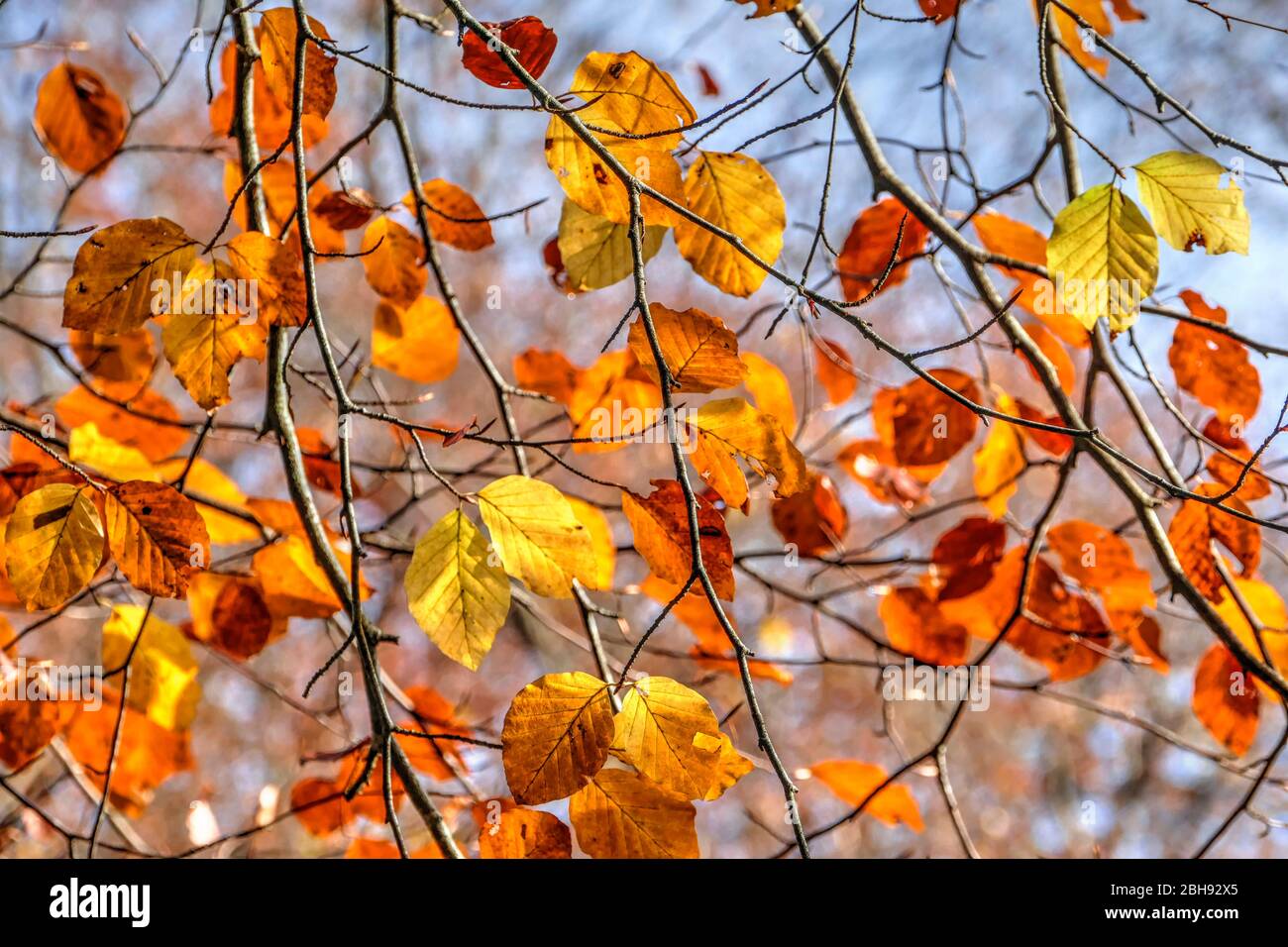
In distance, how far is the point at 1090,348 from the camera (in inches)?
38.1

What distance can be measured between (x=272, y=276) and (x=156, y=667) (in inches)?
18.7

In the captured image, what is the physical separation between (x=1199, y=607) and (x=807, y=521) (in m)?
0.49

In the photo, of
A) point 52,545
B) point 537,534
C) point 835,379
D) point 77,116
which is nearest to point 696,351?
point 537,534

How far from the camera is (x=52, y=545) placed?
0.68 meters

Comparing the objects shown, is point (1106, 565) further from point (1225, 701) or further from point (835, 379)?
point (835, 379)

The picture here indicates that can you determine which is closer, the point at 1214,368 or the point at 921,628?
the point at 1214,368

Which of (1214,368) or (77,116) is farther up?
(77,116)

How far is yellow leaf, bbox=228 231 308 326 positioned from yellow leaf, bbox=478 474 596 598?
0.22 meters

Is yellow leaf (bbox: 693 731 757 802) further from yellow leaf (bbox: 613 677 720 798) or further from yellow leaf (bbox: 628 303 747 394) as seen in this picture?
yellow leaf (bbox: 628 303 747 394)

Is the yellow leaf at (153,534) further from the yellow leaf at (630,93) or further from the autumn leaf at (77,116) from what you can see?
the autumn leaf at (77,116)

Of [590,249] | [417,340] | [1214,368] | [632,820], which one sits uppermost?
[417,340]

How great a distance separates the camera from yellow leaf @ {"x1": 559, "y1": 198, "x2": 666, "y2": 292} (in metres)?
0.85

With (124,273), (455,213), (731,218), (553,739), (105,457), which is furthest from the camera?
(455,213)

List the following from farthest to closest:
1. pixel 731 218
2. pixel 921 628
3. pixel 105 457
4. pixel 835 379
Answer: pixel 835 379
pixel 921 628
pixel 105 457
pixel 731 218
